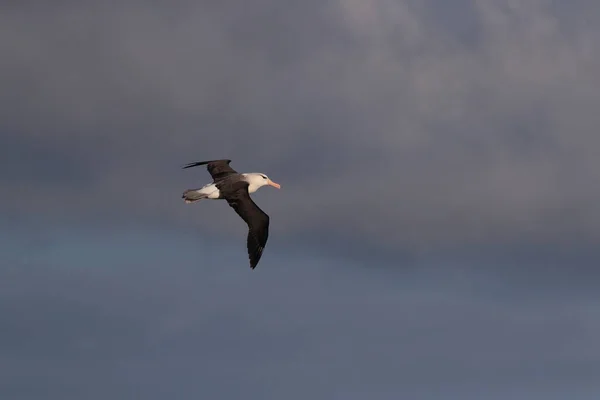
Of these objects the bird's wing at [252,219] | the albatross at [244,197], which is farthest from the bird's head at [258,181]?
the bird's wing at [252,219]

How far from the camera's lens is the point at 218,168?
53688 mm

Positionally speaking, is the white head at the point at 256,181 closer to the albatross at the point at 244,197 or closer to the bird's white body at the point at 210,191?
the albatross at the point at 244,197

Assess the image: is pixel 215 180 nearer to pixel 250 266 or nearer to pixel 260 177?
pixel 260 177

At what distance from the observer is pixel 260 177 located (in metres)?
53.0

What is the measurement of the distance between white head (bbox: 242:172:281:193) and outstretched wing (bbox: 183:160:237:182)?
0.94m

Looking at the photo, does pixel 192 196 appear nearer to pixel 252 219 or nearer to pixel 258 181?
pixel 252 219

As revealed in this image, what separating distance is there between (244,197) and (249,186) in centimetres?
190

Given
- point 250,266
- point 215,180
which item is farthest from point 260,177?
point 250,266

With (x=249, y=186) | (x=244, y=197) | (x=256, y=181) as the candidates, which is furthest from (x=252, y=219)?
(x=256, y=181)

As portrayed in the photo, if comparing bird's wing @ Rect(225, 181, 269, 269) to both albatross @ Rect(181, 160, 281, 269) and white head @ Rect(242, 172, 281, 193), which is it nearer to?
albatross @ Rect(181, 160, 281, 269)

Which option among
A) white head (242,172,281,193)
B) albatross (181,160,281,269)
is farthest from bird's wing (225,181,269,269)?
white head (242,172,281,193)

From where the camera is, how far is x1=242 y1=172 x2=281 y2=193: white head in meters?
52.0

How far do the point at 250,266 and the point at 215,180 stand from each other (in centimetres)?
646

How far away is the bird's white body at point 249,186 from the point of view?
4950 centimetres
